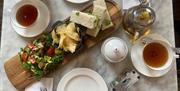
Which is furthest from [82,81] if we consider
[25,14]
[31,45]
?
[25,14]

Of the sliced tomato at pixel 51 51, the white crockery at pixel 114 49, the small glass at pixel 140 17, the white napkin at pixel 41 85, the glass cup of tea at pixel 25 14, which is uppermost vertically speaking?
the glass cup of tea at pixel 25 14

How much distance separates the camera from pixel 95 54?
140cm

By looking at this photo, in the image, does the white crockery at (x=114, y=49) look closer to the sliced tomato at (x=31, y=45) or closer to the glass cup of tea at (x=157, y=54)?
the glass cup of tea at (x=157, y=54)

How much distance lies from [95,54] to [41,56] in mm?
213

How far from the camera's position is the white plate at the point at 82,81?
1374 mm

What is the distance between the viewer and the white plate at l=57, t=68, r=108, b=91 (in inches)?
54.1

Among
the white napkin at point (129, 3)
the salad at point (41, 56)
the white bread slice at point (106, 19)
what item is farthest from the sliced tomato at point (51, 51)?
the white napkin at point (129, 3)

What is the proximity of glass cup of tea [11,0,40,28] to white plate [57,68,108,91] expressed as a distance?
0.25 meters

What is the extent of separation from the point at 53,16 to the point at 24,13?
115 mm

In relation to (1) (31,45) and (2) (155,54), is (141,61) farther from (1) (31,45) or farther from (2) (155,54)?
(1) (31,45)

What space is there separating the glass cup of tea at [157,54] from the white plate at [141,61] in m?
0.01

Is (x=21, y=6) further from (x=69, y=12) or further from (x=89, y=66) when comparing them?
(x=89, y=66)

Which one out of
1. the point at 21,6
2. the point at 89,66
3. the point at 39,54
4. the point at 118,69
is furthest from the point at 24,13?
the point at 118,69

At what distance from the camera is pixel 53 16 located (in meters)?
1.42
